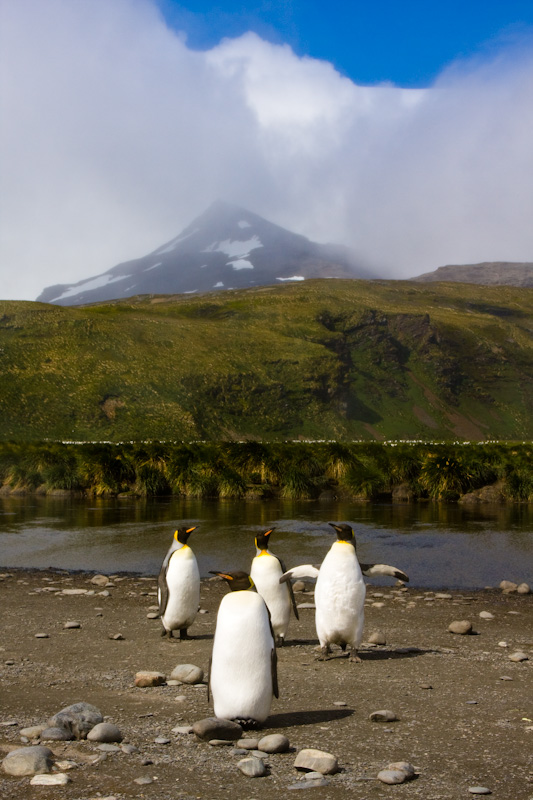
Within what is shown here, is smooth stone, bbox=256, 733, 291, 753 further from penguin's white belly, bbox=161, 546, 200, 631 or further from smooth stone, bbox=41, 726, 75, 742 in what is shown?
penguin's white belly, bbox=161, 546, 200, 631

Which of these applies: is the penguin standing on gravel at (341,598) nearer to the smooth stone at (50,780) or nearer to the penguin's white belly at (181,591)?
the penguin's white belly at (181,591)

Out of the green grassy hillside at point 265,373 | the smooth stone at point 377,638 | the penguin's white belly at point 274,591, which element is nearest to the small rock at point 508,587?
the smooth stone at point 377,638

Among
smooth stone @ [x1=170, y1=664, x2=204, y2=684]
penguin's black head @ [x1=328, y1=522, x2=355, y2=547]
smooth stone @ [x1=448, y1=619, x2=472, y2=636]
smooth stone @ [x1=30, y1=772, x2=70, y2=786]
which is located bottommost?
smooth stone @ [x1=448, y1=619, x2=472, y2=636]

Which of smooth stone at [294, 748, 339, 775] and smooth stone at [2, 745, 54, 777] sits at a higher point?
smooth stone at [2, 745, 54, 777]

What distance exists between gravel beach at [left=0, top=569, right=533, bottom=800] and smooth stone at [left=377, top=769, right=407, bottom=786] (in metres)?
0.02

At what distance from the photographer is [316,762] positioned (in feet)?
15.8

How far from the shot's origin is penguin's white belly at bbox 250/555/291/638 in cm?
899

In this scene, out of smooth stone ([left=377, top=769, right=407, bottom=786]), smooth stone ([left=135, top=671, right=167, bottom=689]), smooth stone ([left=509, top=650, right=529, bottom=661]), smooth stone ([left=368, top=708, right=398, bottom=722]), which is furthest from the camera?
smooth stone ([left=509, top=650, right=529, bottom=661])

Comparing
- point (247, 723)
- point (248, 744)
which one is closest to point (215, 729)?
point (248, 744)

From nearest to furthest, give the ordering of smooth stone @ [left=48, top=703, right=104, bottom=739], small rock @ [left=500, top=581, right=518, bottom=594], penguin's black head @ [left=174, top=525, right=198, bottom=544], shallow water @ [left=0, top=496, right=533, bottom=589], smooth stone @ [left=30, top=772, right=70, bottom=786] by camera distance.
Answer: smooth stone @ [left=30, top=772, right=70, bottom=786]
smooth stone @ [left=48, top=703, right=104, bottom=739]
penguin's black head @ [left=174, top=525, right=198, bottom=544]
small rock @ [left=500, top=581, right=518, bottom=594]
shallow water @ [left=0, top=496, right=533, bottom=589]

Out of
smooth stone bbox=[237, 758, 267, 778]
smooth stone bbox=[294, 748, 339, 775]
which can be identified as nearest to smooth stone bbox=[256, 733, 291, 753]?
smooth stone bbox=[294, 748, 339, 775]

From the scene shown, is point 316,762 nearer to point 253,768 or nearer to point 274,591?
point 253,768

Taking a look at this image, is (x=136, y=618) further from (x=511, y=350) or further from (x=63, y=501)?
(x=511, y=350)

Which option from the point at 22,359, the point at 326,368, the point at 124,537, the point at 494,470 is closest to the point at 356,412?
the point at 326,368
